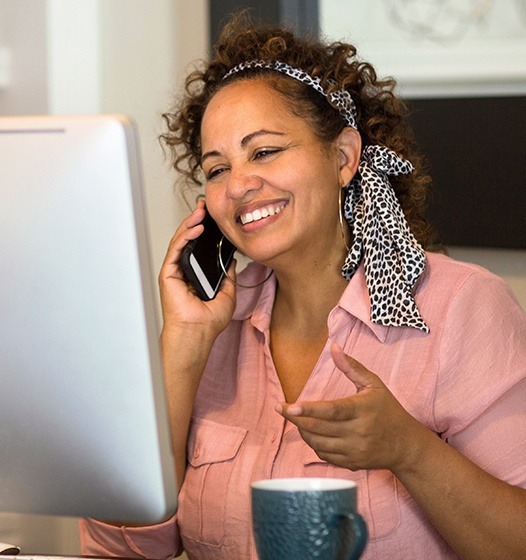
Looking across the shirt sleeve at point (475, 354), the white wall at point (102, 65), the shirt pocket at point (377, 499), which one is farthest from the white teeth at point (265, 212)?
the white wall at point (102, 65)

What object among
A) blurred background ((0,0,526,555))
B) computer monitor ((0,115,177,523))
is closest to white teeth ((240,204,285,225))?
blurred background ((0,0,526,555))

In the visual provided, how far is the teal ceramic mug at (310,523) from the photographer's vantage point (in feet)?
2.86

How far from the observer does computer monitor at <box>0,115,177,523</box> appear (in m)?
→ 0.83

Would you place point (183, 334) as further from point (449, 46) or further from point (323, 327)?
point (449, 46)

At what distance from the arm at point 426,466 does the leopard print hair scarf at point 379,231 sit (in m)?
0.27

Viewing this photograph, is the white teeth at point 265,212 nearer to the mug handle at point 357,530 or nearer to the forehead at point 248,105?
the forehead at point 248,105

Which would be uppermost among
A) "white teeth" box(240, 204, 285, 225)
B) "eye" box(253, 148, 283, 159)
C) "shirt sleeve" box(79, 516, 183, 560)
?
"eye" box(253, 148, 283, 159)

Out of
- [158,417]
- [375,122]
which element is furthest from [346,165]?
[158,417]

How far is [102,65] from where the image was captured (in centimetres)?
257

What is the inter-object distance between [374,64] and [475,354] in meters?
0.98

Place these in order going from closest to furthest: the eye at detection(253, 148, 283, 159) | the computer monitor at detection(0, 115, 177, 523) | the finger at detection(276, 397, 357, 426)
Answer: the computer monitor at detection(0, 115, 177, 523) → the finger at detection(276, 397, 357, 426) → the eye at detection(253, 148, 283, 159)

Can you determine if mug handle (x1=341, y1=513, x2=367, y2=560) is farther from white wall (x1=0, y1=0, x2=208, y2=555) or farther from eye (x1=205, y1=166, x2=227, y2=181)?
white wall (x1=0, y1=0, x2=208, y2=555)

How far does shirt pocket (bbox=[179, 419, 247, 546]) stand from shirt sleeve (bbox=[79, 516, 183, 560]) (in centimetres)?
4

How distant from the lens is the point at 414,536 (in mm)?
1454
